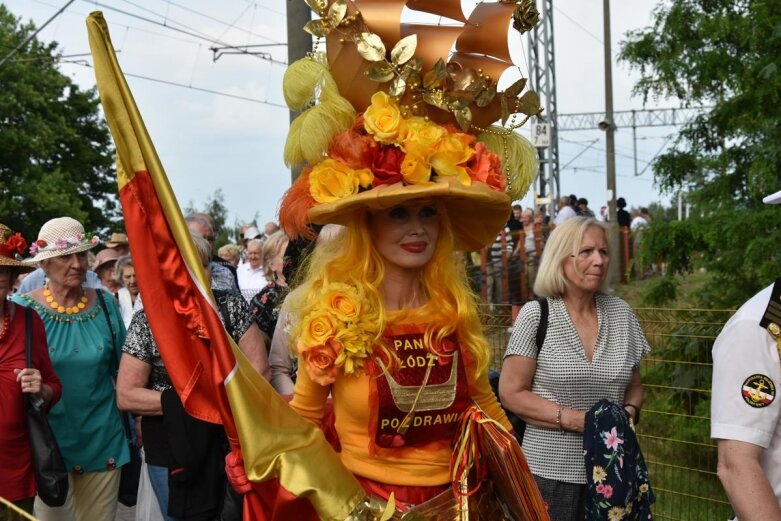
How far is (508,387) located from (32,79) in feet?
130

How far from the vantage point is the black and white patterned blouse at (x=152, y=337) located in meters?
4.41

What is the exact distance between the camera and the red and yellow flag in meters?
2.85

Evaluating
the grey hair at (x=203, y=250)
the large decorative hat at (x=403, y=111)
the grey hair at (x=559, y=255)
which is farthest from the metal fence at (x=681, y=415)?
the large decorative hat at (x=403, y=111)

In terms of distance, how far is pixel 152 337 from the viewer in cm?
443

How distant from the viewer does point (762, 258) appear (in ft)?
22.2

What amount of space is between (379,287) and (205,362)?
0.76 meters

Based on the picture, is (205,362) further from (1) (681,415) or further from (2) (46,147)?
(2) (46,147)

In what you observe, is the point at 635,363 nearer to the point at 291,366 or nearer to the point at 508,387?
the point at 508,387

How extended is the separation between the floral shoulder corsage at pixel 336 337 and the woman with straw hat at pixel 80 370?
2388 mm

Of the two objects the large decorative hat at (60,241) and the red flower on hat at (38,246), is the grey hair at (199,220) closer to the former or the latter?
the large decorative hat at (60,241)

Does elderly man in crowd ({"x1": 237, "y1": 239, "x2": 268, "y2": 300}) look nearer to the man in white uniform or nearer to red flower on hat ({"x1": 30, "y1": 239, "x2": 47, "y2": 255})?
red flower on hat ({"x1": 30, "y1": 239, "x2": 47, "y2": 255})

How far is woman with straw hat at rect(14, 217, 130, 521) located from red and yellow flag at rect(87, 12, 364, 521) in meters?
2.47

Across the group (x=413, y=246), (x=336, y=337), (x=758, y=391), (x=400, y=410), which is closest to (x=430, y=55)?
(x=413, y=246)

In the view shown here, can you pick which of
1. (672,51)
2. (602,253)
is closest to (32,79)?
(672,51)
